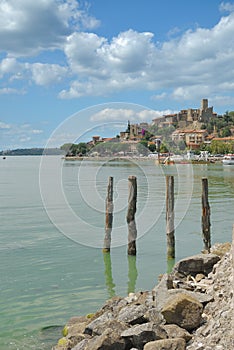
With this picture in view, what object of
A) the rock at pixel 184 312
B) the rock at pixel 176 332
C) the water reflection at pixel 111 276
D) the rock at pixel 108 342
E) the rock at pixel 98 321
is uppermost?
the rock at pixel 184 312

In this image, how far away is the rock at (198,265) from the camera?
8.45m

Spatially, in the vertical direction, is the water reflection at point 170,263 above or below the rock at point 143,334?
below

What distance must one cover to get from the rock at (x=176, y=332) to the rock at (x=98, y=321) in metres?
1.20

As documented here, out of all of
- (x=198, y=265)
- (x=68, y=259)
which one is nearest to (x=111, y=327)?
(x=198, y=265)

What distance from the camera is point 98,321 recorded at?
7.20 metres

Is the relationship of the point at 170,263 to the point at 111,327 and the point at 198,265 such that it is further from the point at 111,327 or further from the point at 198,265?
the point at 111,327

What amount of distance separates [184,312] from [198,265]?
7.30 ft

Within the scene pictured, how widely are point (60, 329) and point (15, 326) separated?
98 centimetres

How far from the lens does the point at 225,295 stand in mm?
6504

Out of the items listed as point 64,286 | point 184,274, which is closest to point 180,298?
point 184,274

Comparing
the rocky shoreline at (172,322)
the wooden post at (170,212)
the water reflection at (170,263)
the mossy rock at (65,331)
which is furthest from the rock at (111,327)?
the wooden post at (170,212)

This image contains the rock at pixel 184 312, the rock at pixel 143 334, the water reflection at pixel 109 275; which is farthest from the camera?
the water reflection at pixel 109 275

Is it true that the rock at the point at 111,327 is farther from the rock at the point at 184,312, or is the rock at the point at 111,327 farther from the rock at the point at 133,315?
the rock at the point at 184,312

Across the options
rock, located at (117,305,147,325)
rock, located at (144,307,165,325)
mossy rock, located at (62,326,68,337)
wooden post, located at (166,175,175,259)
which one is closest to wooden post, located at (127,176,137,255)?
wooden post, located at (166,175,175,259)
